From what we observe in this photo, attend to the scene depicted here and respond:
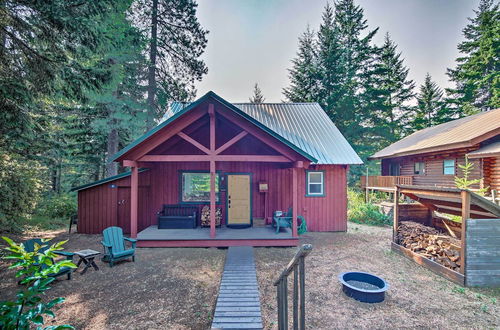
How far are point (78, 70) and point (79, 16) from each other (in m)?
1.30

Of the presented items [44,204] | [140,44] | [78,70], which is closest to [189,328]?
[78,70]

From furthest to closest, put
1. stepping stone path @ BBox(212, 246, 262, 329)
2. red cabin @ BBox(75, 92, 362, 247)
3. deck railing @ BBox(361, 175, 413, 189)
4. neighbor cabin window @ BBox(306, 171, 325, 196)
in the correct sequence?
1. deck railing @ BBox(361, 175, 413, 189)
2. neighbor cabin window @ BBox(306, 171, 325, 196)
3. red cabin @ BBox(75, 92, 362, 247)
4. stepping stone path @ BBox(212, 246, 262, 329)

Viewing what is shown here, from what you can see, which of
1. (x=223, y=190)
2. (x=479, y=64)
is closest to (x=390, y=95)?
(x=479, y=64)

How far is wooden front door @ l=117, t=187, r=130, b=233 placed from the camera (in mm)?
8758

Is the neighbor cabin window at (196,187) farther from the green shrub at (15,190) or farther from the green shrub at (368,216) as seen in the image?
the green shrub at (368,216)

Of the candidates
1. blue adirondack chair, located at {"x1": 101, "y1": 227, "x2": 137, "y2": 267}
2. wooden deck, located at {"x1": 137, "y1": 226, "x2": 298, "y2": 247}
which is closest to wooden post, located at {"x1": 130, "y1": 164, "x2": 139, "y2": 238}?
wooden deck, located at {"x1": 137, "y1": 226, "x2": 298, "y2": 247}

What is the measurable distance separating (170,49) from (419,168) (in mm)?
16808

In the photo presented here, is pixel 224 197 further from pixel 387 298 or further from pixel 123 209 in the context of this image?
pixel 387 298

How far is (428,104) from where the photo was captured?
2308 cm

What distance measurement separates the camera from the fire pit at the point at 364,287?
13.7 ft

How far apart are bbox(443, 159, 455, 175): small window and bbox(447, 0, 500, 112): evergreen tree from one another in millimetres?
10525

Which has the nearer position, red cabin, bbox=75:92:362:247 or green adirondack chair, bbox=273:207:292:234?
green adirondack chair, bbox=273:207:292:234

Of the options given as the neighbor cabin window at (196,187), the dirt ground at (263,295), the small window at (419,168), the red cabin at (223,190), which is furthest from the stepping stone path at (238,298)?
the small window at (419,168)

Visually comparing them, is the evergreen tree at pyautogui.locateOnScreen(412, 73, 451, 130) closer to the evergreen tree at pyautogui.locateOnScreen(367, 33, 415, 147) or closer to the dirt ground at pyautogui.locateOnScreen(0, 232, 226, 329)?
the evergreen tree at pyautogui.locateOnScreen(367, 33, 415, 147)
